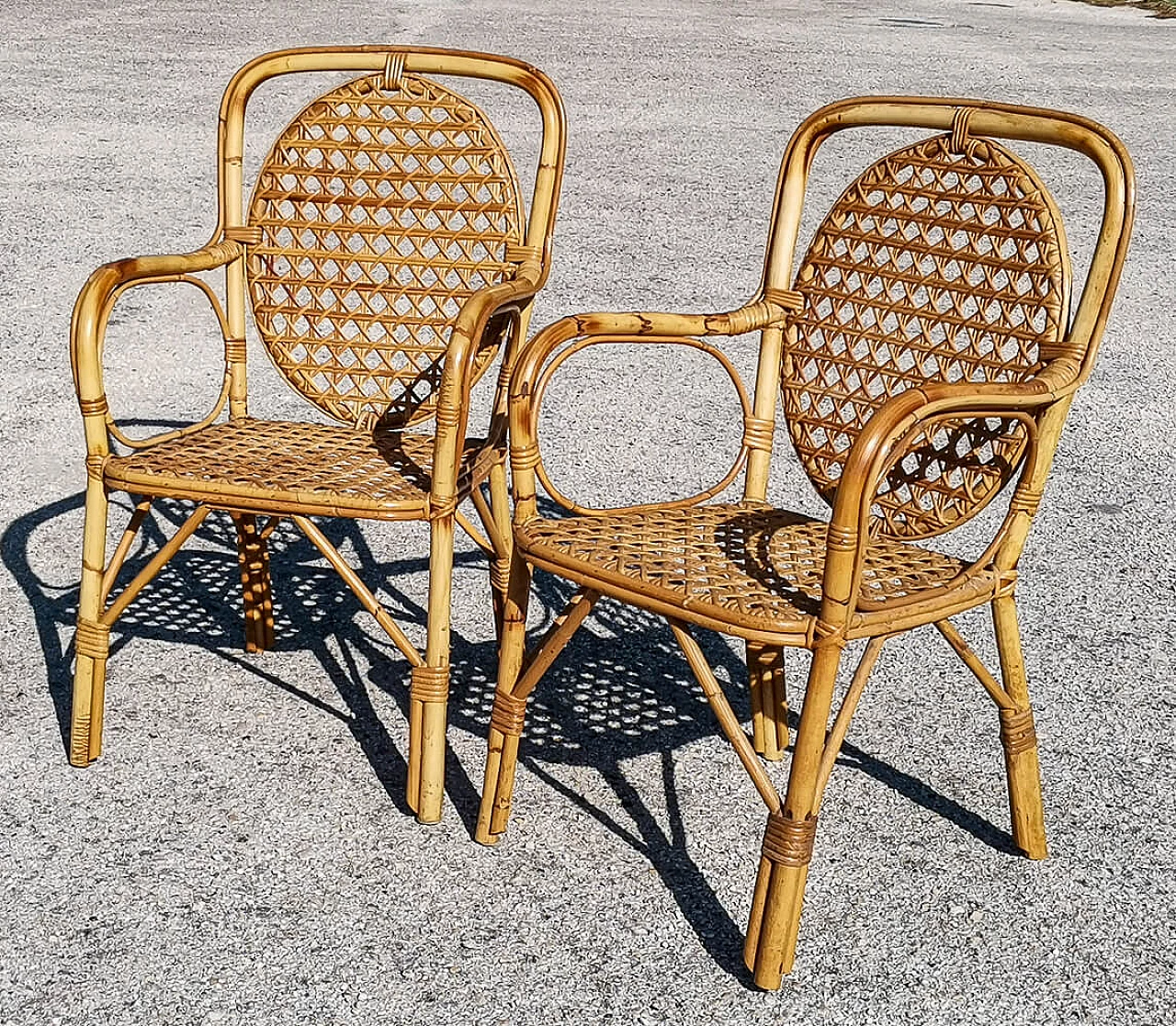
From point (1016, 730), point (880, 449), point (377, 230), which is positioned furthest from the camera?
point (377, 230)

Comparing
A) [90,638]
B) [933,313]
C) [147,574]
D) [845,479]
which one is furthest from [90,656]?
[933,313]

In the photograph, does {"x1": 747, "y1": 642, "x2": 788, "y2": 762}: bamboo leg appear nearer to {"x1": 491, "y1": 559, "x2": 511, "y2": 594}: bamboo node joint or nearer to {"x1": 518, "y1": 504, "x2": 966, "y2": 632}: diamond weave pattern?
{"x1": 518, "y1": 504, "x2": 966, "y2": 632}: diamond weave pattern

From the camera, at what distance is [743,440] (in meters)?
2.63

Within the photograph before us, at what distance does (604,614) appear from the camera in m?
3.19

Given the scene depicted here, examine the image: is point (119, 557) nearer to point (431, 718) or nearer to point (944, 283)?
point (431, 718)

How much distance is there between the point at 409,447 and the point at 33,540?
45.0 inches

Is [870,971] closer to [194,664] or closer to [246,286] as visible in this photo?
[194,664]

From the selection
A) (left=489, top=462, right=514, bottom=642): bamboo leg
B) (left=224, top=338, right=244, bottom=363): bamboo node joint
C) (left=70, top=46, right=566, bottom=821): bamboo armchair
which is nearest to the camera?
(left=70, top=46, right=566, bottom=821): bamboo armchair

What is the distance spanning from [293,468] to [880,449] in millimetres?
986

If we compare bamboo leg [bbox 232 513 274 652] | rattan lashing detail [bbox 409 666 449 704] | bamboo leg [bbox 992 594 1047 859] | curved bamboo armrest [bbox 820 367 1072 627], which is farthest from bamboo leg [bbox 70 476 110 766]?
bamboo leg [bbox 992 594 1047 859]

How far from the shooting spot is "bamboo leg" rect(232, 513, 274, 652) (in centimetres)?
292

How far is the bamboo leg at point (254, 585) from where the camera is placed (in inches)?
115

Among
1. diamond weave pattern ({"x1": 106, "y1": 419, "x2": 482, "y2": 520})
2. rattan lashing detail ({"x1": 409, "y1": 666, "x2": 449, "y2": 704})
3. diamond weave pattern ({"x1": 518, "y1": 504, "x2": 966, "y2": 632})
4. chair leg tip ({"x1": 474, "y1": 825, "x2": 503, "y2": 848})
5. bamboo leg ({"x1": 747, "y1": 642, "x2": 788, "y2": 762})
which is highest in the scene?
diamond weave pattern ({"x1": 518, "y1": 504, "x2": 966, "y2": 632})

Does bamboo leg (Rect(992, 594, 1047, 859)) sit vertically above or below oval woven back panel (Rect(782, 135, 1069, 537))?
below
